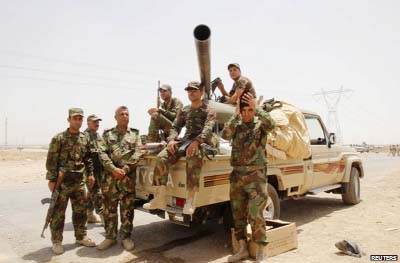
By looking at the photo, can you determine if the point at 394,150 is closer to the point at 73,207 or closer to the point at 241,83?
the point at 241,83

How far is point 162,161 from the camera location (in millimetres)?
4285

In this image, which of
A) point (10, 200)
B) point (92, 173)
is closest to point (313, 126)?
point (92, 173)

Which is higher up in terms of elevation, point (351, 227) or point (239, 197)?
point (239, 197)

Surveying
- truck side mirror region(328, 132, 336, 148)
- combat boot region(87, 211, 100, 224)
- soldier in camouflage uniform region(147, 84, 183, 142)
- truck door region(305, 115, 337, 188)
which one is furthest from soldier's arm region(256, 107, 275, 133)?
combat boot region(87, 211, 100, 224)

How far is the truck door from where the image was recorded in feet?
21.2

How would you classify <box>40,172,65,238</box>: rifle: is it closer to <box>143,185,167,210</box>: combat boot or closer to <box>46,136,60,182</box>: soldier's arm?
<box>46,136,60,182</box>: soldier's arm

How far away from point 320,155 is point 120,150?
3.88 metres

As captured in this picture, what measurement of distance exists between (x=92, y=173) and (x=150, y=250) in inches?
56.5

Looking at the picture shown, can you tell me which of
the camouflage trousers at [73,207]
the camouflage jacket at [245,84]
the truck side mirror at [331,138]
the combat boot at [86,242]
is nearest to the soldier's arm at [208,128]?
the camouflage jacket at [245,84]

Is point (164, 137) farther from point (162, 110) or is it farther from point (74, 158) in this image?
point (74, 158)

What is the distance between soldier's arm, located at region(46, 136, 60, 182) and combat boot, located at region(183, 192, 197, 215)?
1.89 metres

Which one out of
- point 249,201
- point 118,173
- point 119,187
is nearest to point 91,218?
point 119,187

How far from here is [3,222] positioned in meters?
6.37

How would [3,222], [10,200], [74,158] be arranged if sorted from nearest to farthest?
[74,158] → [3,222] → [10,200]
